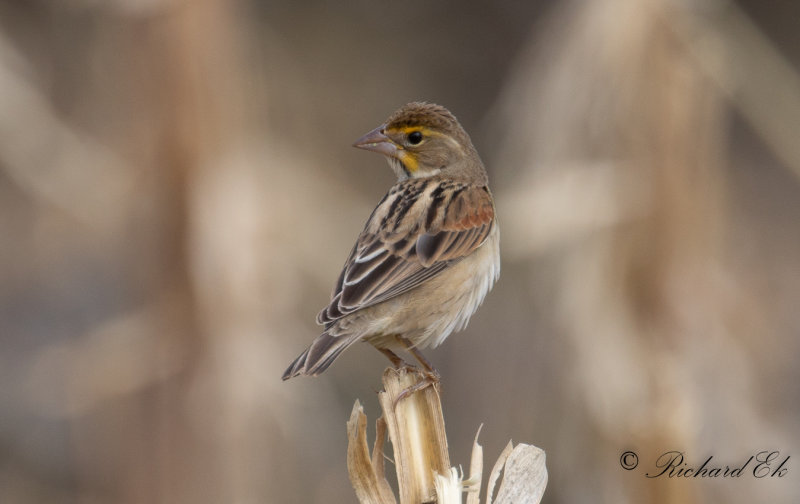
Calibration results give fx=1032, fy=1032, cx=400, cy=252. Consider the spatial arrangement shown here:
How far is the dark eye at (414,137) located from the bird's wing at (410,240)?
0.79 ft

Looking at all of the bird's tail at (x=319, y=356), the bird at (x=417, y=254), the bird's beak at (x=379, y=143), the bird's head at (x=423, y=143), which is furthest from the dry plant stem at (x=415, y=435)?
the bird's head at (x=423, y=143)

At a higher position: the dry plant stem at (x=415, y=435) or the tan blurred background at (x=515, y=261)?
the tan blurred background at (x=515, y=261)

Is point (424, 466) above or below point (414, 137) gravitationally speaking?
below

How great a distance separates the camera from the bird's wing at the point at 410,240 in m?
5.33

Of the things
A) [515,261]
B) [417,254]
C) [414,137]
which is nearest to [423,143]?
[414,137]

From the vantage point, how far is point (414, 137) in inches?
243

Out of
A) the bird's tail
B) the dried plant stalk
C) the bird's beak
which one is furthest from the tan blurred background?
the dried plant stalk

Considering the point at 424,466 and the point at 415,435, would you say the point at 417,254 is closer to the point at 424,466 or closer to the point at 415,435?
the point at 415,435

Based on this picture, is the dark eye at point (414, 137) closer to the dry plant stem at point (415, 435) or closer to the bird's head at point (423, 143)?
the bird's head at point (423, 143)

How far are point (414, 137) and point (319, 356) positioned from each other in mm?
1794

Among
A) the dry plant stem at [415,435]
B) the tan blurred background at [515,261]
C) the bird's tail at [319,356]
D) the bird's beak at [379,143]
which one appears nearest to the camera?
the dry plant stem at [415,435]

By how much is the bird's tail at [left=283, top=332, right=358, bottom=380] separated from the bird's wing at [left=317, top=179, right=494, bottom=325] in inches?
5.8

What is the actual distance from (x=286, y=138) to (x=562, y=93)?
473 cm

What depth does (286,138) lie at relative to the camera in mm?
11594
